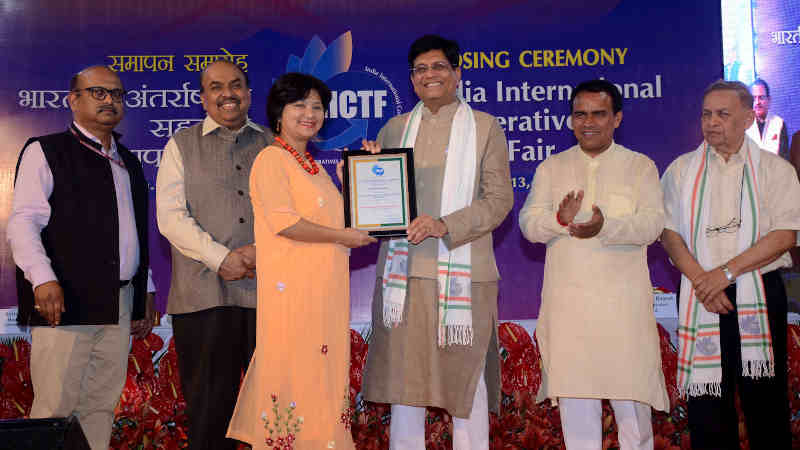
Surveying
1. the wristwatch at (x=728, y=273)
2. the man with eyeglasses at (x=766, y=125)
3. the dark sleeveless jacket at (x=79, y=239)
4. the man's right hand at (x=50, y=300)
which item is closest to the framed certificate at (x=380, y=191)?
the dark sleeveless jacket at (x=79, y=239)

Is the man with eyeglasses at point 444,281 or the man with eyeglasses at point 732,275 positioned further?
the man with eyeglasses at point 732,275

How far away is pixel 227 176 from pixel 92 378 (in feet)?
3.98

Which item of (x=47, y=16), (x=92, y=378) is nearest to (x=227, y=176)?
(x=92, y=378)

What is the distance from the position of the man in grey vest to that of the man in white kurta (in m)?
1.44

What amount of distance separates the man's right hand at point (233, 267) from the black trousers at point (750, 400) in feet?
7.55

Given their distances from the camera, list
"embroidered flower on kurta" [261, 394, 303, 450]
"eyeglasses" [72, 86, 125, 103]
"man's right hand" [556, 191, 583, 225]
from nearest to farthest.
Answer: "embroidered flower on kurta" [261, 394, 303, 450] → "man's right hand" [556, 191, 583, 225] → "eyeglasses" [72, 86, 125, 103]

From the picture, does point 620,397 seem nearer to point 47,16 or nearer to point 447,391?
point 447,391

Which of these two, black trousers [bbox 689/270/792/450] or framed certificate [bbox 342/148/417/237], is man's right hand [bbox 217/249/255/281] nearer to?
framed certificate [bbox 342/148/417/237]

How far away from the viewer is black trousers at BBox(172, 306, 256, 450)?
3.25 metres

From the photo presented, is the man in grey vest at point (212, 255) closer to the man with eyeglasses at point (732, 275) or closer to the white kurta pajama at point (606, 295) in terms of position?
the white kurta pajama at point (606, 295)

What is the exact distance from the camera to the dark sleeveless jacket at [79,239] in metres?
3.36

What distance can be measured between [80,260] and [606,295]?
254 centimetres

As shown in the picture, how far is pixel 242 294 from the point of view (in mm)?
3354

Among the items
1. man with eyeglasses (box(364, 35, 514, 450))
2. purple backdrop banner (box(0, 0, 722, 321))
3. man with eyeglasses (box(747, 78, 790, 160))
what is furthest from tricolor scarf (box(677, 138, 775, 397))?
man with eyeglasses (box(747, 78, 790, 160))
